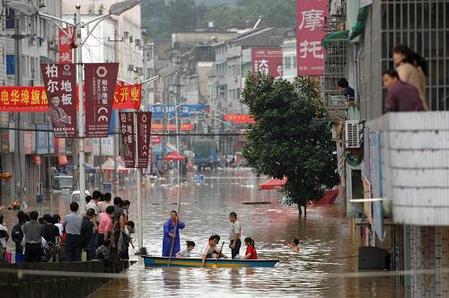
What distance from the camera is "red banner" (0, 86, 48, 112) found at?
5766cm

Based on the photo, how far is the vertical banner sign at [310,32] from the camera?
183 ft

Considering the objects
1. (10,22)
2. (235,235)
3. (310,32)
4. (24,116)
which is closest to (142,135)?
(235,235)

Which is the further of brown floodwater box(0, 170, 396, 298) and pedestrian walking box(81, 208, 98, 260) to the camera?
pedestrian walking box(81, 208, 98, 260)

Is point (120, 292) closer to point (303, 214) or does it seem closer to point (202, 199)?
point (303, 214)

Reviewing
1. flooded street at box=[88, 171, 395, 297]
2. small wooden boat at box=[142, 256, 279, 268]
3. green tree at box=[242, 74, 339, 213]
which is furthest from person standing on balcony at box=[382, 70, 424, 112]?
green tree at box=[242, 74, 339, 213]

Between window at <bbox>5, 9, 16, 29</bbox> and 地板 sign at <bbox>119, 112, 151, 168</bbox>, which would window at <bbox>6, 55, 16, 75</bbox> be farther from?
地板 sign at <bbox>119, 112, 151, 168</bbox>

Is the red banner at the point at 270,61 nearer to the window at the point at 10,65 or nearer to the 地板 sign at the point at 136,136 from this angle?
the window at the point at 10,65

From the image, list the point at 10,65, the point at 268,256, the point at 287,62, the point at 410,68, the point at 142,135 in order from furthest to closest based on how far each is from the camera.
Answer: the point at 287,62 → the point at 10,65 → the point at 142,135 → the point at 268,256 → the point at 410,68

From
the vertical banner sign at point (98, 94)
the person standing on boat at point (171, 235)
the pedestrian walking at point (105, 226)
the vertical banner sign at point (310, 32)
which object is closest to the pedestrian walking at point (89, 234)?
the pedestrian walking at point (105, 226)

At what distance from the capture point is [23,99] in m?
57.8

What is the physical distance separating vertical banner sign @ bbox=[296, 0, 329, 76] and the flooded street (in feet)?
19.4

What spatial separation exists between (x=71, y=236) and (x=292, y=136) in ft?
113

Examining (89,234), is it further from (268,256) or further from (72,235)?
(268,256)

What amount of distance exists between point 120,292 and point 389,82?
1536 centimetres
